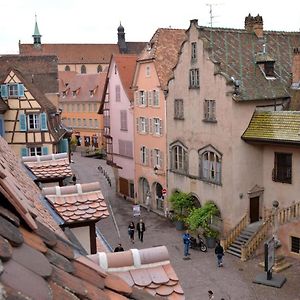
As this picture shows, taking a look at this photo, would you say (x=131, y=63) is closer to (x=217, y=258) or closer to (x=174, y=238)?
(x=174, y=238)

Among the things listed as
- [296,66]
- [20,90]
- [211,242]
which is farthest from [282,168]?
[20,90]

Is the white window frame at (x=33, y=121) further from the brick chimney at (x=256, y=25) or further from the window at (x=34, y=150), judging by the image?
the brick chimney at (x=256, y=25)

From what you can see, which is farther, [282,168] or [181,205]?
[181,205]

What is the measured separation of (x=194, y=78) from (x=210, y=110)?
2530 mm

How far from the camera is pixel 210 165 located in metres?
30.8

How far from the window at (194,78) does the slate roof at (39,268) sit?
2797cm

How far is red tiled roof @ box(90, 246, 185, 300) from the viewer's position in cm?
511

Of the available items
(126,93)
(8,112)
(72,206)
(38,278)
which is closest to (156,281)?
(38,278)

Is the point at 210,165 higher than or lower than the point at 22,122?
lower

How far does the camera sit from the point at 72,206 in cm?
916

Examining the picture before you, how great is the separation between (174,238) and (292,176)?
27.1ft

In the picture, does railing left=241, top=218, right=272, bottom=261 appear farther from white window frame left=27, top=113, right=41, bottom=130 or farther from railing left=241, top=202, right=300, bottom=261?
white window frame left=27, top=113, right=41, bottom=130

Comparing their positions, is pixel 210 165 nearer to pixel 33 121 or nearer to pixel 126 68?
pixel 33 121

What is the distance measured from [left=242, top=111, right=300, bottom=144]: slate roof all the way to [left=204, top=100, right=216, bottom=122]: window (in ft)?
7.66
